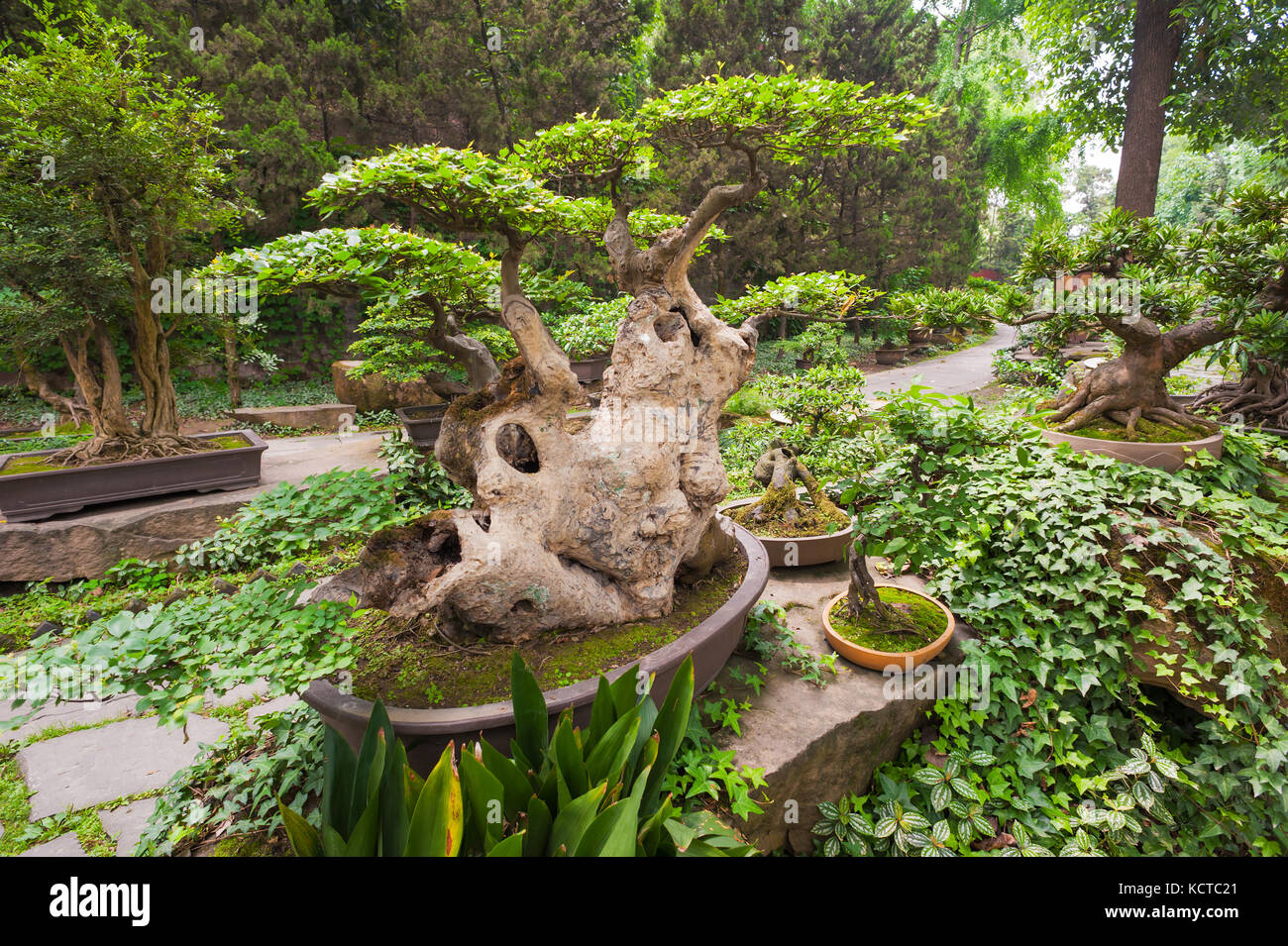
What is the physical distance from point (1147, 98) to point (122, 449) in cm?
1037

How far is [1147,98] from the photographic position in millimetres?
5703

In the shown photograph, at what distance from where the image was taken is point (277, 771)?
6.70 ft

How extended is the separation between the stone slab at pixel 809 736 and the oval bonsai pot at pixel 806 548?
0.84 m

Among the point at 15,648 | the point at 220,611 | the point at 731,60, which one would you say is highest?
the point at 731,60

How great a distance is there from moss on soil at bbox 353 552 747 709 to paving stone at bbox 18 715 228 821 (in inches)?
47.3

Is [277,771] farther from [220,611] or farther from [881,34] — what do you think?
[881,34]

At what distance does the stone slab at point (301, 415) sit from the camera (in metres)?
8.85

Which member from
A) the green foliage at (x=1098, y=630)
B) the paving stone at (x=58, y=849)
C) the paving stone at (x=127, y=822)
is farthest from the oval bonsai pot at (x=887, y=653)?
the paving stone at (x=58, y=849)

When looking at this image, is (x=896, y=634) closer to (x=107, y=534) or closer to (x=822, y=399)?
(x=822, y=399)

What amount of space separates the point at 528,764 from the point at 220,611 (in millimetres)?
1092

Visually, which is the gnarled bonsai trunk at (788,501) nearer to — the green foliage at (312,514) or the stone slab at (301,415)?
the green foliage at (312,514)

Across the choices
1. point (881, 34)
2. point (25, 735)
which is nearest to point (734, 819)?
point (25, 735)

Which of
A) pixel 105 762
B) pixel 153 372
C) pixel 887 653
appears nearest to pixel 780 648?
pixel 887 653
